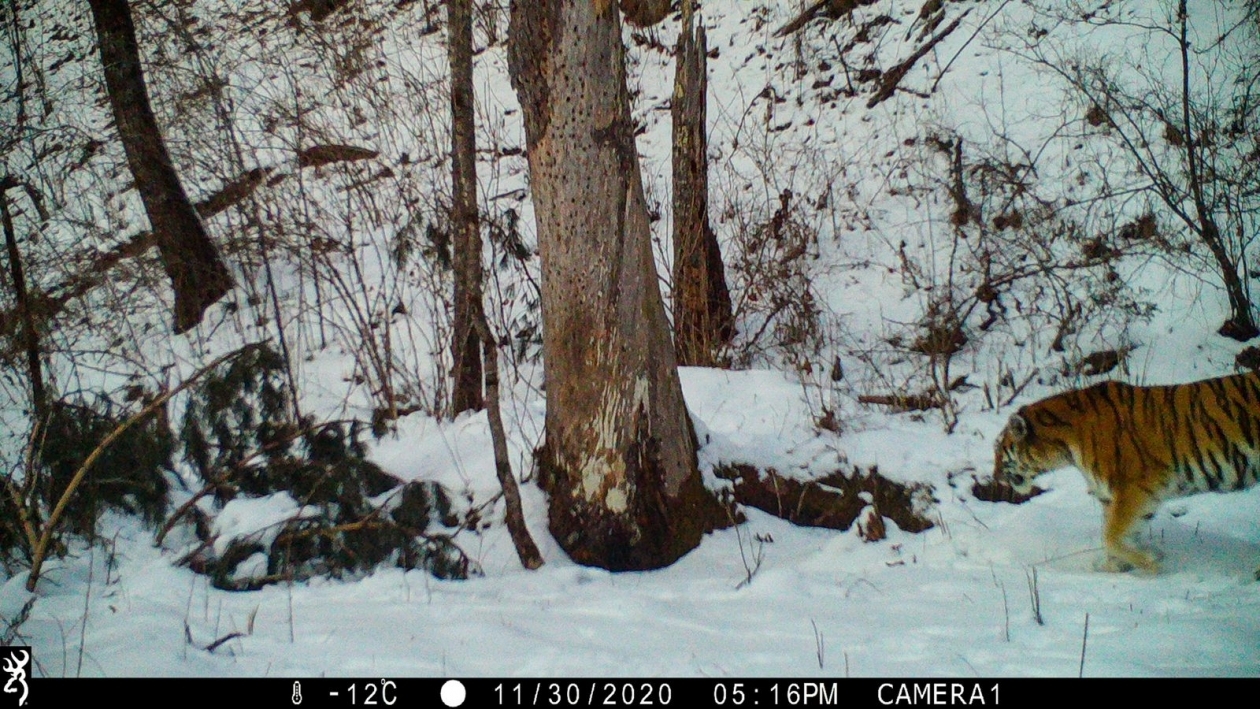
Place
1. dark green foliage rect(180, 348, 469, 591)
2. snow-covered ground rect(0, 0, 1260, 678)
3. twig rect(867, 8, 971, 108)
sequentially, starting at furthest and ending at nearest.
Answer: twig rect(867, 8, 971, 108)
dark green foliage rect(180, 348, 469, 591)
snow-covered ground rect(0, 0, 1260, 678)

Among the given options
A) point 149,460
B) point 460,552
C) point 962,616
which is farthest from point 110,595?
point 962,616

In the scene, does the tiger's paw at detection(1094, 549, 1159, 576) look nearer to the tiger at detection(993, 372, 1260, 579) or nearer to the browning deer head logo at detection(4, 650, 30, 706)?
the tiger at detection(993, 372, 1260, 579)

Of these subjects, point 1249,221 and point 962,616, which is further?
point 1249,221

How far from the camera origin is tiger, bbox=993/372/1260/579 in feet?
13.5

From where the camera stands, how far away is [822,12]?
13461 mm

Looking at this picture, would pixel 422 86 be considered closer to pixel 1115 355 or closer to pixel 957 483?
pixel 957 483

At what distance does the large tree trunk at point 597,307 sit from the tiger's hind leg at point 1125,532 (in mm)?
2131

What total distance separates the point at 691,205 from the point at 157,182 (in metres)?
6.24

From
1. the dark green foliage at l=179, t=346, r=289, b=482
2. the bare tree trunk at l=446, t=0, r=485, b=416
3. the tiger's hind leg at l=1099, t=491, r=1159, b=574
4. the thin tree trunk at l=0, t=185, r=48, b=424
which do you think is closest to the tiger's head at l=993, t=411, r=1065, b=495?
the tiger's hind leg at l=1099, t=491, r=1159, b=574

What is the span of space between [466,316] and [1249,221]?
732 centimetres

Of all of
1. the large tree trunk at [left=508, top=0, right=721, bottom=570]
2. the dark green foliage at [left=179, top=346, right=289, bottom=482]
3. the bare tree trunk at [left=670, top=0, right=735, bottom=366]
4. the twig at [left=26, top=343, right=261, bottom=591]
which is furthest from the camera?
the bare tree trunk at [left=670, top=0, right=735, bottom=366]

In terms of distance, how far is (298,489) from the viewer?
4875mm

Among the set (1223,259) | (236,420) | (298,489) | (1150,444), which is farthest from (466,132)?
(1223,259)

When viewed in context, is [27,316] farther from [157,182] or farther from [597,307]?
[157,182]
